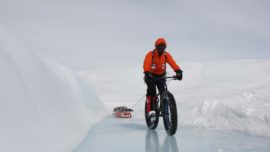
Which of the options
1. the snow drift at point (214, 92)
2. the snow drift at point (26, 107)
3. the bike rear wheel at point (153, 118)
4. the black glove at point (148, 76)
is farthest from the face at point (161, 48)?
the snow drift at point (26, 107)

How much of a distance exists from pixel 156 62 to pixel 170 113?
1.30 metres

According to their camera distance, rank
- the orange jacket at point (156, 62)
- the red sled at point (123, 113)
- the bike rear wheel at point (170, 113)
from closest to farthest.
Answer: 1. the bike rear wheel at point (170, 113)
2. the orange jacket at point (156, 62)
3. the red sled at point (123, 113)

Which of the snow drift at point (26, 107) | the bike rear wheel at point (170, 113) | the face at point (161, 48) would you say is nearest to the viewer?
the snow drift at point (26, 107)

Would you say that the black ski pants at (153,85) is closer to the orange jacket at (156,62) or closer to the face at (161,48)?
the orange jacket at (156,62)

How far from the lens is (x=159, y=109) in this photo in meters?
6.64

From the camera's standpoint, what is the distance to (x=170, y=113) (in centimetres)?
597

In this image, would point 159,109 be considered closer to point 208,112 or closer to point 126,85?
point 208,112

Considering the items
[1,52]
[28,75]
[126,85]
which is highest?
[1,52]

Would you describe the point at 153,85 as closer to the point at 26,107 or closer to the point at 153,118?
the point at 153,118

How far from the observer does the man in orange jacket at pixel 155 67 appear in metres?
6.56

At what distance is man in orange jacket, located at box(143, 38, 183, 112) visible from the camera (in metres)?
6.56

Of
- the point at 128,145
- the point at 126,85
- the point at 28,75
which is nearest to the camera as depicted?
the point at 28,75

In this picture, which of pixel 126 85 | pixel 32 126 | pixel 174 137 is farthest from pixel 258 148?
pixel 126 85

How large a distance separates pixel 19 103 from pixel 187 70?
2732 cm
